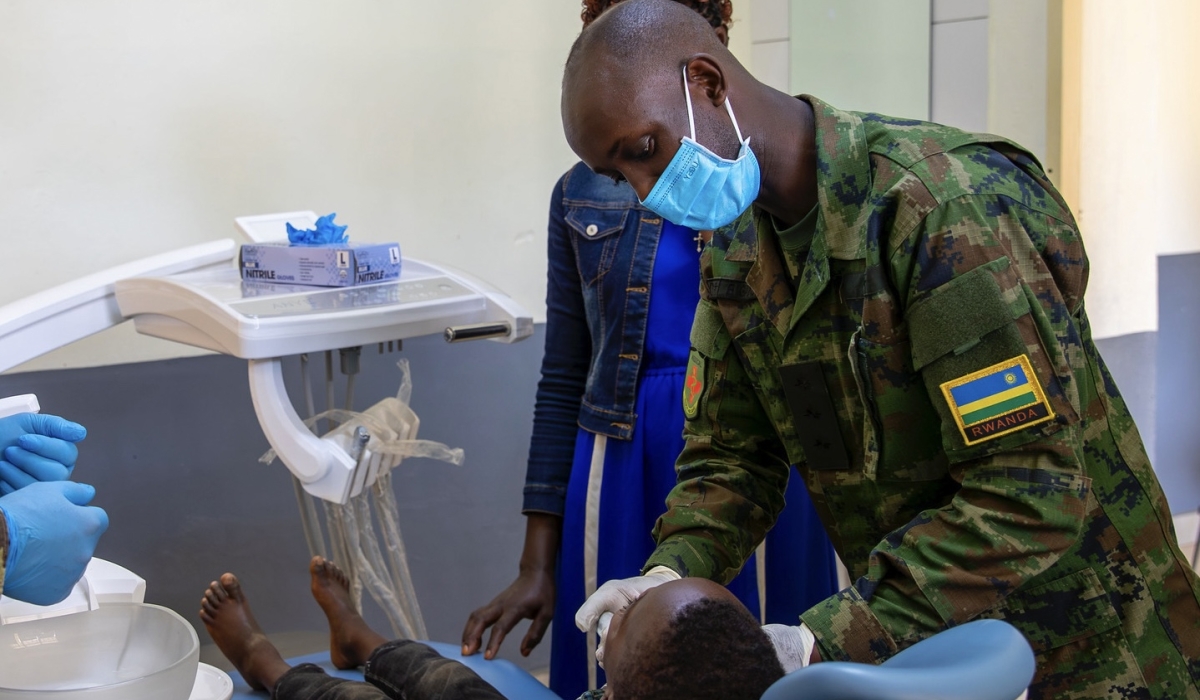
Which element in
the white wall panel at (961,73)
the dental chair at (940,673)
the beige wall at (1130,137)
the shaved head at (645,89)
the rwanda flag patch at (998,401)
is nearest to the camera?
the dental chair at (940,673)

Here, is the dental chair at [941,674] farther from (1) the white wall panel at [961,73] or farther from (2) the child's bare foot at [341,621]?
(1) the white wall panel at [961,73]

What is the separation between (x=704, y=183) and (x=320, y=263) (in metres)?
0.80

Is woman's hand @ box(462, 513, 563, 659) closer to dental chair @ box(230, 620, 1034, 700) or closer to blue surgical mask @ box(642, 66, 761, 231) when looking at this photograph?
blue surgical mask @ box(642, 66, 761, 231)

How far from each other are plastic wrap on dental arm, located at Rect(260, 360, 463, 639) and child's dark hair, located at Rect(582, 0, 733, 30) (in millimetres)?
626

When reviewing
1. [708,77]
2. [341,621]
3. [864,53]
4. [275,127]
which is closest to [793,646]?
[708,77]

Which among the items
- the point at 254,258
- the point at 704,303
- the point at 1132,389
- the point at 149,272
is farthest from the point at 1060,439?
the point at 1132,389

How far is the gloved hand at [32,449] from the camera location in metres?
1.28

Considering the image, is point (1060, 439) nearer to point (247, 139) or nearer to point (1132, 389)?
point (247, 139)

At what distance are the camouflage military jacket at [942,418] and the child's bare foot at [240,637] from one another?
2.39 feet

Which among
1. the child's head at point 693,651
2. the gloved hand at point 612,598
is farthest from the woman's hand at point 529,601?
the child's head at point 693,651

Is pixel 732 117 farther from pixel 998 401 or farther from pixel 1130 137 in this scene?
pixel 1130 137

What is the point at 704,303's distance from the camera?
129 cm

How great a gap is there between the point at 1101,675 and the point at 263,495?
1.79 metres

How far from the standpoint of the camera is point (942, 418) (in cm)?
98
